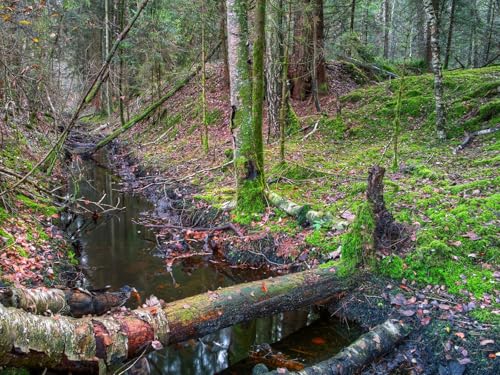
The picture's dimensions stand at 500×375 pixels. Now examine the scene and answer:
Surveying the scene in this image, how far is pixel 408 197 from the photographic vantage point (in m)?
7.47

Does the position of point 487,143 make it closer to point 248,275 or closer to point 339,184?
point 339,184

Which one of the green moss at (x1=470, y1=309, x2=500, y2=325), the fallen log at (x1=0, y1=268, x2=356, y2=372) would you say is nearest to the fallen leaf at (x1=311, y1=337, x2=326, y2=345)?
the fallen log at (x1=0, y1=268, x2=356, y2=372)

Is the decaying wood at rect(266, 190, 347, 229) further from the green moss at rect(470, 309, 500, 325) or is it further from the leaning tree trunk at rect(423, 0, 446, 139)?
the leaning tree trunk at rect(423, 0, 446, 139)

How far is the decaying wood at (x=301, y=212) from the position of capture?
726cm

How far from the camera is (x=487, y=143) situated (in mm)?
9930

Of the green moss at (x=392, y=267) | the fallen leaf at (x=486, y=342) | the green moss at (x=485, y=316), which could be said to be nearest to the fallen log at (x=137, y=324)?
the green moss at (x=392, y=267)

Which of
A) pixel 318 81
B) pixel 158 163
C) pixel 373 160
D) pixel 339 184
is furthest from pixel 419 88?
pixel 158 163

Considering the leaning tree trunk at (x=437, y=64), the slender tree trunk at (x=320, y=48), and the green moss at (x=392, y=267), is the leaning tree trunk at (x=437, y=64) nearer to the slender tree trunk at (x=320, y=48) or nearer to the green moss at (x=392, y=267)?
the slender tree trunk at (x=320, y=48)

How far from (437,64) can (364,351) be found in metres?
7.95

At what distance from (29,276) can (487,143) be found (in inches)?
397

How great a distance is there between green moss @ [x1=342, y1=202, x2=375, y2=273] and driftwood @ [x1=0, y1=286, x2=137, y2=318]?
3233 mm

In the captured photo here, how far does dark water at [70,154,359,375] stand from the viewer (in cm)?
516

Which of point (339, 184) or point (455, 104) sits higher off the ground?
point (455, 104)

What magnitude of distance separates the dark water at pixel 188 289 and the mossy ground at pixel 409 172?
4.31 feet
